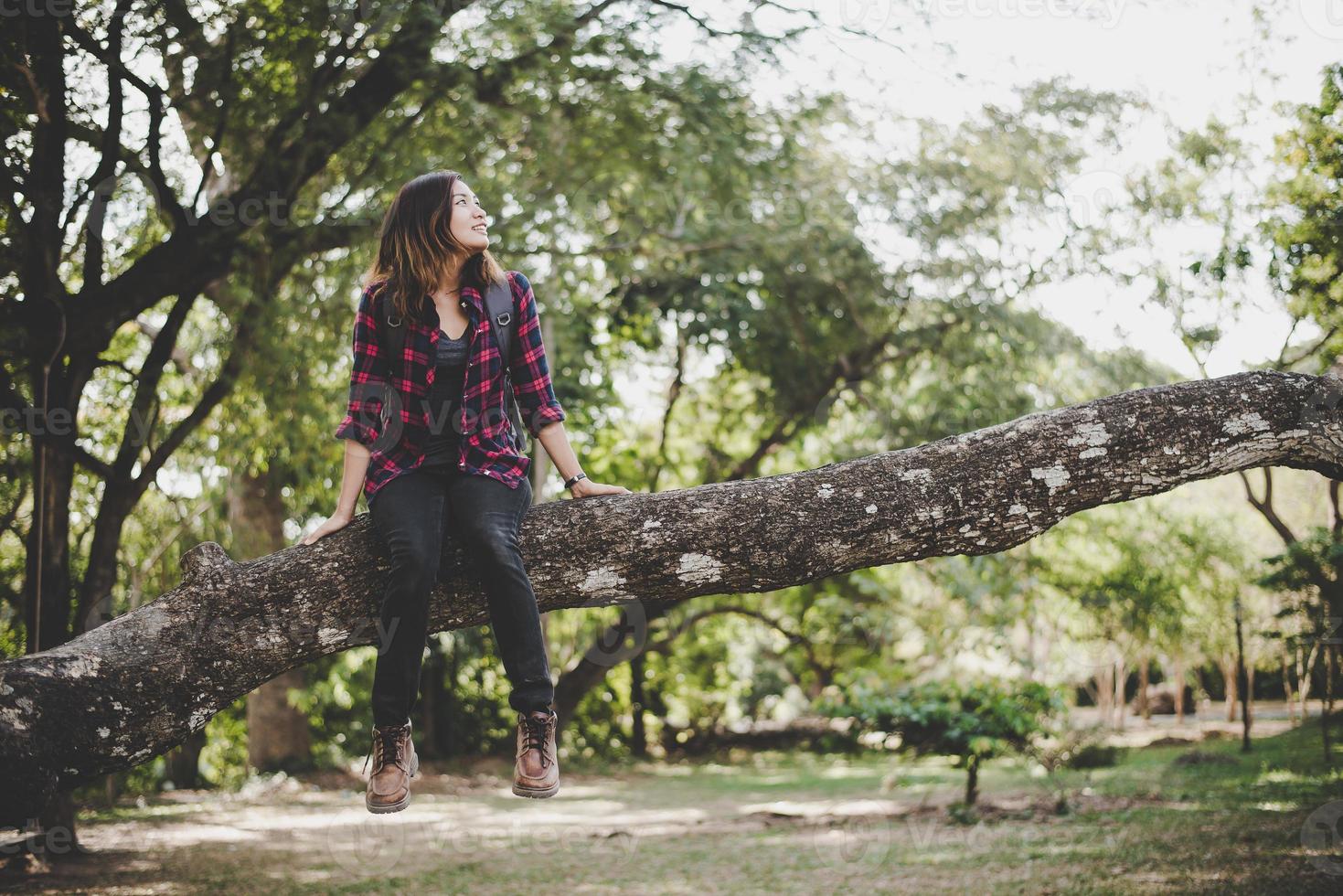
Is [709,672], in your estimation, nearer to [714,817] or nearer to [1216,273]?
[714,817]

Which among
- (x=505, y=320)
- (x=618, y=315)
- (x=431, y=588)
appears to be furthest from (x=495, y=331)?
(x=618, y=315)

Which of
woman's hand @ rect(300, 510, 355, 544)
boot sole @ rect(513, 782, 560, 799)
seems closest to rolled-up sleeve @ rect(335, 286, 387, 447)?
woman's hand @ rect(300, 510, 355, 544)

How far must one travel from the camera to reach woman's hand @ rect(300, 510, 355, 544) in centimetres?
321

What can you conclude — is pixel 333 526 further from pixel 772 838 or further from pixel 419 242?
pixel 772 838

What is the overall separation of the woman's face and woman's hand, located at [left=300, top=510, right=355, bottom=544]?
1.01 m

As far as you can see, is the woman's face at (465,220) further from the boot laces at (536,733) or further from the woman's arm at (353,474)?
the boot laces at (536,733)

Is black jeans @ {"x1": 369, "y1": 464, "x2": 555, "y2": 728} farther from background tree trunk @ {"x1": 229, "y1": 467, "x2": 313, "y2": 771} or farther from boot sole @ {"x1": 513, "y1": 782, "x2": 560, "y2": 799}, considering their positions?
background tree trunk @ {"x1": 229, "y1": 467, "x2": 313, "y2": 771}

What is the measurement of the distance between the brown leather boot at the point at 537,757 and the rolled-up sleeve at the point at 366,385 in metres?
1.10

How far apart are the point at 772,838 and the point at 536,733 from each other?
19.6 ft

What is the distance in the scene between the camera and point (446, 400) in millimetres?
3402

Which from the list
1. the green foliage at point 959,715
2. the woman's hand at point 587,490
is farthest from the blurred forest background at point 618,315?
the woman's hand at point 587,490

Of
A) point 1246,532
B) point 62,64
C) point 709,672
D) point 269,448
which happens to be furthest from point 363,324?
point 1246,532

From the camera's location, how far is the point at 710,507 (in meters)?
3.27

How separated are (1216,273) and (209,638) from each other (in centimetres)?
1054
